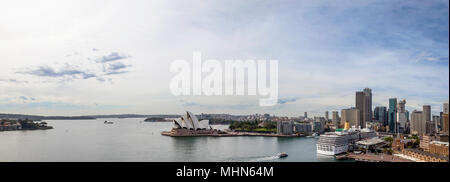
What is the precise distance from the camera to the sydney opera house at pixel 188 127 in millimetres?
12695

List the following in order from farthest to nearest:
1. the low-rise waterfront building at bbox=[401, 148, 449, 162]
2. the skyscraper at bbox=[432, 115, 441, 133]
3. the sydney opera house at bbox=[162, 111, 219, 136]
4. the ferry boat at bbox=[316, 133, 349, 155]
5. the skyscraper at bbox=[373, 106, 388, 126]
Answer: the skyscraper at bbox=[373, 106, 388, 126] < the skyscraper at bbox=[432, 115, 441, 133] < the sydney opera house at bbox=[162, 111, 219, 136] < the ferry boat at bbox=[316, 133, 349, 155] < the low-rise waterfront building at bbox=[401, 148, 449, 162]

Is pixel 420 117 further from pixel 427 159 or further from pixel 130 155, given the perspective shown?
pixel 130 155

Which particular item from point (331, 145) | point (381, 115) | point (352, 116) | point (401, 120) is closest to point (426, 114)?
point (401, 120)

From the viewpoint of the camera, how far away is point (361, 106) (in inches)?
780

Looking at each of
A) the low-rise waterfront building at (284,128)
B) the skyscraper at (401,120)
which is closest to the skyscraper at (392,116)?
the skyscraper at (401,120)

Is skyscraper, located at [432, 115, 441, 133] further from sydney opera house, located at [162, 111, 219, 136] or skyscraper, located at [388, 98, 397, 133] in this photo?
sydney opera house, located at [162, 111, 219, 136]

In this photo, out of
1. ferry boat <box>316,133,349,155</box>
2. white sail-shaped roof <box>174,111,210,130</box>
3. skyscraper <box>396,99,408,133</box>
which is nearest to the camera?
ferry boat <box>316,133,349,155</box>

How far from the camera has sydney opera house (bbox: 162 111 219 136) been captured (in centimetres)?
1270

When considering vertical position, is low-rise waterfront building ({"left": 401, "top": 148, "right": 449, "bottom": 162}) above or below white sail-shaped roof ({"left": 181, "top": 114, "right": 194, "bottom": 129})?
below

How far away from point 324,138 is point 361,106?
1396 centimetres

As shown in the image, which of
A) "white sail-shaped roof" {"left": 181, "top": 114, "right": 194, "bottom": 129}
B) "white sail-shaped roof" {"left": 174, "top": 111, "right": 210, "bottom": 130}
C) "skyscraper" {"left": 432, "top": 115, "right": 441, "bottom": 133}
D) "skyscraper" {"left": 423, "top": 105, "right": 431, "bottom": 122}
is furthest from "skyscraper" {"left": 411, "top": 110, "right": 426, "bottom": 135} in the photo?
"white sail-shaped roof" {"left": 181, "top": 114, "right": 194, "bottom": 129}

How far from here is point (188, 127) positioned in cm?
1296

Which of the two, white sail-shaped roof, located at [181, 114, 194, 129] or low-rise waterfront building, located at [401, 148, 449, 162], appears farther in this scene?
white sail-shaped roof, located at [181, 114, 194, 129]
